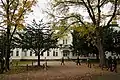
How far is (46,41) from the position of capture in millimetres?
39656

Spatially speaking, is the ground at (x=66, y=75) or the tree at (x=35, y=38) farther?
the tree at (x=35, y=38)

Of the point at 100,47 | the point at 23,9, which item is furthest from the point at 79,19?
the point at 23,9

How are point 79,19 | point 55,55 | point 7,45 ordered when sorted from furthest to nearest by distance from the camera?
point 55,55
point 79,19
point 7,45

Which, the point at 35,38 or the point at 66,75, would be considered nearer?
the point at 66,75

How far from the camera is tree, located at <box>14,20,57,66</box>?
3869cm

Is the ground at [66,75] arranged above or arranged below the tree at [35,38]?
below

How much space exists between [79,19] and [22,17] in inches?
329

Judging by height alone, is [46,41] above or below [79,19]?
below

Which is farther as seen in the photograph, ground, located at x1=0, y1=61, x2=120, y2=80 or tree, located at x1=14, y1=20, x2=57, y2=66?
tree, located at x1=14, y1=20, x2=57, y2=66

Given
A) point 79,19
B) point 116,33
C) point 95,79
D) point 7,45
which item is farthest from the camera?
point 116,33

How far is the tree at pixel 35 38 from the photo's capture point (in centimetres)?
3869

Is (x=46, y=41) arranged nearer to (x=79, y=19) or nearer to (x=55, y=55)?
(x=79, y=19)

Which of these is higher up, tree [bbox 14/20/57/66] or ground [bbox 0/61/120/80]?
tree [bbox 14/20/57/66]

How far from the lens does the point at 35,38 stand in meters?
39.0
